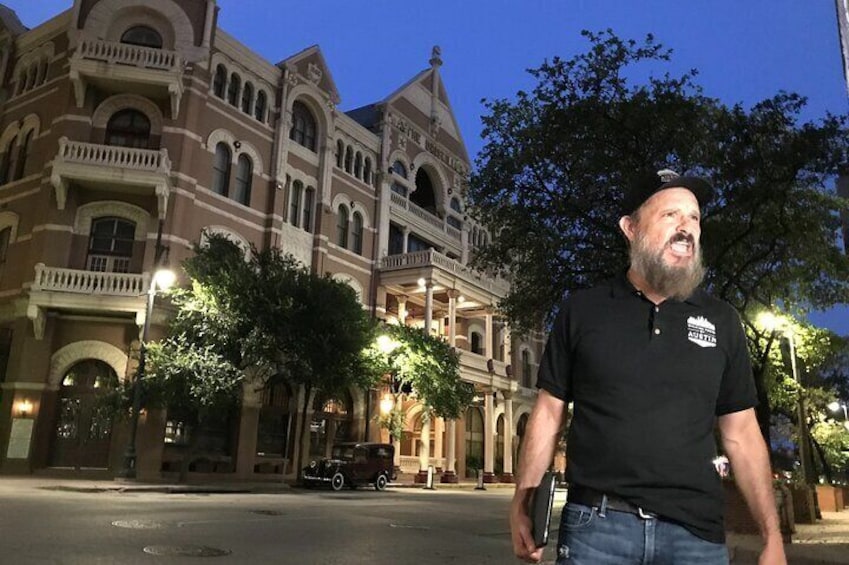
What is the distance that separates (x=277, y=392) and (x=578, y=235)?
17415 millimetres

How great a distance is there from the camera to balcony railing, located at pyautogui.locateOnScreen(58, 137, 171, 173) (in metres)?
24.4

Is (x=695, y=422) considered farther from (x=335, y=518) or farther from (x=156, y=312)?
(x=156, y=312)

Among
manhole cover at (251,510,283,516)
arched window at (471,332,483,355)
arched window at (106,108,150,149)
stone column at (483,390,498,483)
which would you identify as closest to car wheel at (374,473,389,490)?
stone column at (483,390,498,483)

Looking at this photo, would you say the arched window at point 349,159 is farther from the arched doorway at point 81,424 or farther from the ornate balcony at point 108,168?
the arched doorway at point 81,424

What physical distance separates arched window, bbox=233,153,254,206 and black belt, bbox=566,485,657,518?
2821 centimetres

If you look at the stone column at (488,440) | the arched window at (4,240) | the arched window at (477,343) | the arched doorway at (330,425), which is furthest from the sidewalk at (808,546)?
the arched window at (477,343)

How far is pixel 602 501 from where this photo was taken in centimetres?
241

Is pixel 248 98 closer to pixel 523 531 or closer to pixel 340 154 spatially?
pixel 340 154

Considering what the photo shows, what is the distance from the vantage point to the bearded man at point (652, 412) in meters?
2.36

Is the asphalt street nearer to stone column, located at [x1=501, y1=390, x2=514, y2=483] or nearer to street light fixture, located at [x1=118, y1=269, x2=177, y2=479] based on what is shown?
street light fixture, located at [x1=118, y1=269, x2=177, y2=479]

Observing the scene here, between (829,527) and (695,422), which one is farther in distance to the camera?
(829,527)

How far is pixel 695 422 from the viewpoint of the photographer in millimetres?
2445

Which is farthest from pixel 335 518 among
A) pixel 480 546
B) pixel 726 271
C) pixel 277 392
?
pixel 277 392

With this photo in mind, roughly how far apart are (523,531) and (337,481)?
23023 mm
